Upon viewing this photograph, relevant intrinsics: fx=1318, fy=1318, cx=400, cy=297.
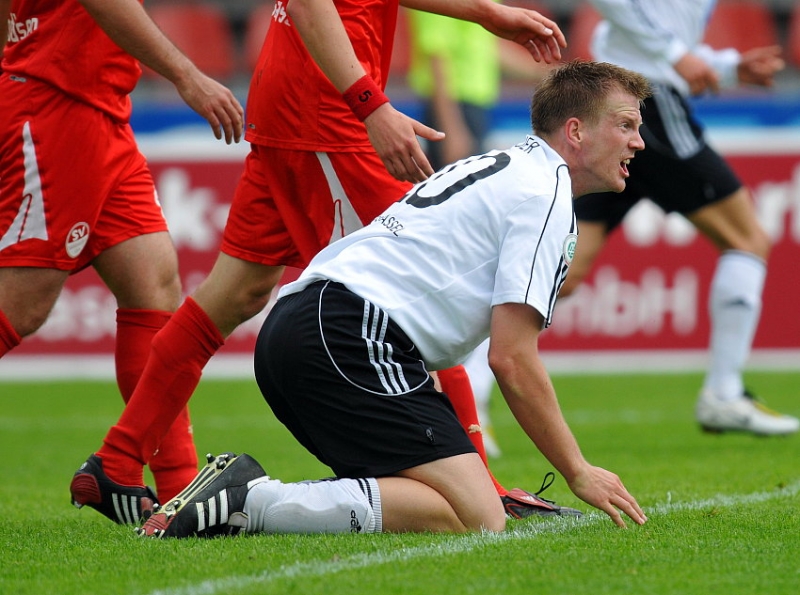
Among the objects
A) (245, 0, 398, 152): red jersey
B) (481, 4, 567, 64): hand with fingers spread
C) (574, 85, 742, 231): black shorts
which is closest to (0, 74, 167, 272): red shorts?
(245, 0, 398, 152): red jersey

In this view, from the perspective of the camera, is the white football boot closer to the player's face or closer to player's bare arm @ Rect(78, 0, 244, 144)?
the player's face

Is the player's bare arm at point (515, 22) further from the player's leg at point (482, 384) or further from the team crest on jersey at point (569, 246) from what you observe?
the player's leg at point (482, 384)

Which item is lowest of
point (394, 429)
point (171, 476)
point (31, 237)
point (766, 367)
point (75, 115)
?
point (766, 367)

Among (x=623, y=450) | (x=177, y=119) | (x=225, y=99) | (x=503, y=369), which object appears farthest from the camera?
(x=177, y=119)

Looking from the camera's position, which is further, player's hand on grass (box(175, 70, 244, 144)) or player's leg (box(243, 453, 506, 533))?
player's hand on grass (box(175, 70, 244, 144))

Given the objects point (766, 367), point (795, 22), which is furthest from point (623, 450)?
point (795, 22)

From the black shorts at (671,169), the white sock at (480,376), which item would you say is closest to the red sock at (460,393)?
the white sock at (480,376)

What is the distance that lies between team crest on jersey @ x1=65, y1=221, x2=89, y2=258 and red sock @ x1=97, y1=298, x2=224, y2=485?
35 cm

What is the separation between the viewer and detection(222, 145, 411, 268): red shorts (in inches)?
152

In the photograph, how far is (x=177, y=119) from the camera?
32.6ft

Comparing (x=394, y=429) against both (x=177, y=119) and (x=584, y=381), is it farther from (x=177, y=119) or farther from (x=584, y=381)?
(x=177, y=119)

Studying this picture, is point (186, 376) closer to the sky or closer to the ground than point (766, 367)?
closer to the sky

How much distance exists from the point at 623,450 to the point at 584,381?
128 inches

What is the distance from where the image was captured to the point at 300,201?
3.95 meters
